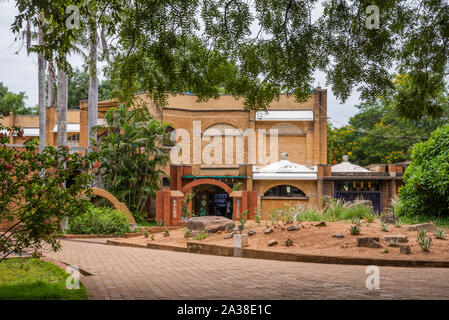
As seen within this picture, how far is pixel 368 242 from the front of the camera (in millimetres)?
10062

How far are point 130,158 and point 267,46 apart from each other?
63.5 ft

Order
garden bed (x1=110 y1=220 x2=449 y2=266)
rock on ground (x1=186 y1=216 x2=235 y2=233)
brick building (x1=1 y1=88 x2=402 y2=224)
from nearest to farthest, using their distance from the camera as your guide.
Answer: garden bed (x1=110 y1=220 x2=449 y2=266), rock on ground (x1=186 y1=216 x2=235 y2=233), brick building (x1=1 y1=88 x2=402 y2=224)

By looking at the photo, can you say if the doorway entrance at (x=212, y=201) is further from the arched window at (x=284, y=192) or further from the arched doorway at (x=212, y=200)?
the arched window at (x=284, y=192)

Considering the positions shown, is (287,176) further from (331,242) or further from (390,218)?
(331,242)

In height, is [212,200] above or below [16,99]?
below

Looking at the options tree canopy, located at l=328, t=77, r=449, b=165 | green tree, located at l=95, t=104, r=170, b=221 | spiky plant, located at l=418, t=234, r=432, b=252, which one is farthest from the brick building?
spiky plant, located at l=418, t=234, r=432, b=252

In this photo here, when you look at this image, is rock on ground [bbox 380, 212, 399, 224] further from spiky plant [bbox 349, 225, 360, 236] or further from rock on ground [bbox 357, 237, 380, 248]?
rock on ground [bbox 357, 237, 380, 248]

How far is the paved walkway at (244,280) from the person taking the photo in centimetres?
546

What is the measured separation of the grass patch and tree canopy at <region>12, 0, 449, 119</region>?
3.05 metres

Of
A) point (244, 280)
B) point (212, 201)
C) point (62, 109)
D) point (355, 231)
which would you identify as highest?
point (62, 109)

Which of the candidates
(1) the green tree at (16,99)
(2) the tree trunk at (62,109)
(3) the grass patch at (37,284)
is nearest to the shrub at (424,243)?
(3) the grass patch at (37,284)

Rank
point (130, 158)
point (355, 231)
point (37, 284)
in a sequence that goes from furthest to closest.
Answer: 1. point (130, 158)
2. point (355, 231)
3. point (37, 284)

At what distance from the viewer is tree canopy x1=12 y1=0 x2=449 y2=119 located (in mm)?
6547

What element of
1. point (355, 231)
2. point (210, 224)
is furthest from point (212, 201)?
point (355, 231)
